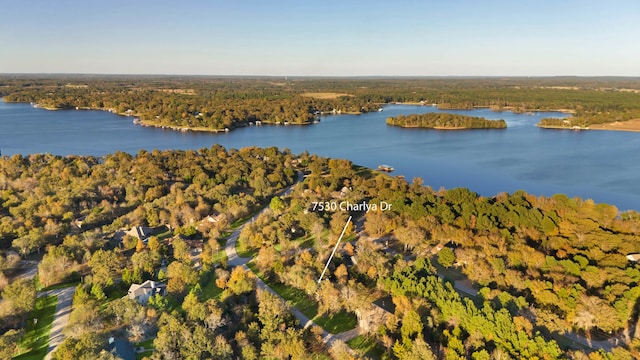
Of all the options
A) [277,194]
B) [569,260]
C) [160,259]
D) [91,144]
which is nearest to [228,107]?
[91,144]

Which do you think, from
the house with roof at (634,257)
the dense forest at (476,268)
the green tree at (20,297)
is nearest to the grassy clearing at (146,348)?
the green tree at (20,297)

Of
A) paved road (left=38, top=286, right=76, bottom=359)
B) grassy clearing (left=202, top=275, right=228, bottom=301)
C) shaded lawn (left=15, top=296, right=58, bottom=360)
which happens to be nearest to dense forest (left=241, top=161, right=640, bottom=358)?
grassy clearing (left=202, top=275, right=228, bottom=301)

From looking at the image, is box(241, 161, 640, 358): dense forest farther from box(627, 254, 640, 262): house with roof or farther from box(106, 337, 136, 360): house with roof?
box(106, 337, 136, 360): house with roof

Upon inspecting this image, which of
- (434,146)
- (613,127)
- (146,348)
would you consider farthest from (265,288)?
(613,127)

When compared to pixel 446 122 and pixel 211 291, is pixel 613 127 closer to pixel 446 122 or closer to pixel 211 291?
pixel 446 122

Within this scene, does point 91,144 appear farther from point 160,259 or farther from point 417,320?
point 417,320

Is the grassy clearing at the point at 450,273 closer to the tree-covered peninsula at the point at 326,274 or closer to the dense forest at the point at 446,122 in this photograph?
the tree-covered peninsula at the point at 326,274
